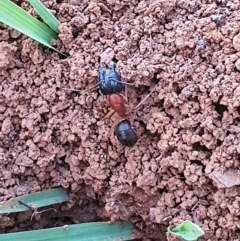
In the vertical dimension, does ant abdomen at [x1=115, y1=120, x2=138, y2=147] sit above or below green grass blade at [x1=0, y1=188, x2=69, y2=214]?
above

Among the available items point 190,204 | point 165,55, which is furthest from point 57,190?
point 165,55

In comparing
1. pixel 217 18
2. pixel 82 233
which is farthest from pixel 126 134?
pixel 217 18

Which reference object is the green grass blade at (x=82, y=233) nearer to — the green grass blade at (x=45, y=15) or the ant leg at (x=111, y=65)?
the ant leg at (x=111, y=65)

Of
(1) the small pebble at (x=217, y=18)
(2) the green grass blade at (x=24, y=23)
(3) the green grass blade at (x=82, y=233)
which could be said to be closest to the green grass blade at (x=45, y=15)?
(2) the green grass blade at (x=24, y=23)

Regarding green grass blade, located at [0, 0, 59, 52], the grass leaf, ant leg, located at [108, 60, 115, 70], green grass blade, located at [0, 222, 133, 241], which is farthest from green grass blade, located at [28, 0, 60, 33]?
the grass leaf

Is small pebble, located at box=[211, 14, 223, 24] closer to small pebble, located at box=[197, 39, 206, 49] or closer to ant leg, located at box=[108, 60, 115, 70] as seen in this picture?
small pebble, located at box=[197, 39, 206, 49]

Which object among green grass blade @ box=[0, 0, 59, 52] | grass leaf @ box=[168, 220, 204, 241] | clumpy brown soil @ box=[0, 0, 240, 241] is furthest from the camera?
green grass blade @ box=[0, 0, 59, 52]
